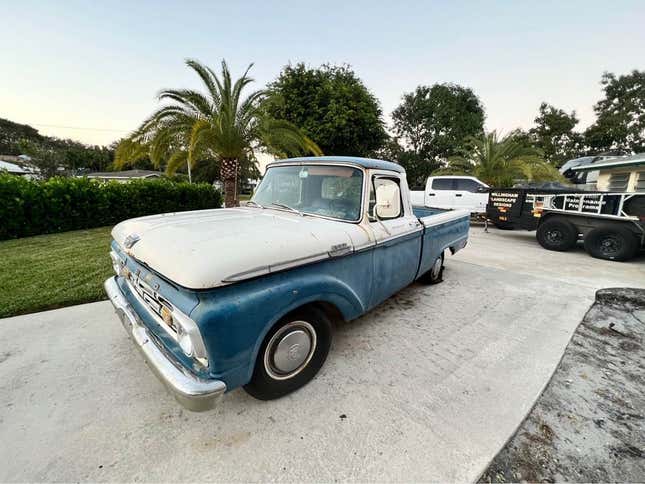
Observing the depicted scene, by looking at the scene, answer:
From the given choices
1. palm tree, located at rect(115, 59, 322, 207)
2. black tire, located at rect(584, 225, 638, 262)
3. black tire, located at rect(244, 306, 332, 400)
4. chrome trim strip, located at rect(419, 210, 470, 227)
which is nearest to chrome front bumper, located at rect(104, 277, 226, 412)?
black tire, located at rect(244, 306, 332, 400)

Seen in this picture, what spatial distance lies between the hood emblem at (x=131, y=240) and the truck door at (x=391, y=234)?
6.29 ft

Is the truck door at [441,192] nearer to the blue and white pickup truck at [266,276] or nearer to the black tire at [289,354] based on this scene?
the blue and white pickup truck at [266,276]

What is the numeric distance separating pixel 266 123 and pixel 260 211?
7.37 metres

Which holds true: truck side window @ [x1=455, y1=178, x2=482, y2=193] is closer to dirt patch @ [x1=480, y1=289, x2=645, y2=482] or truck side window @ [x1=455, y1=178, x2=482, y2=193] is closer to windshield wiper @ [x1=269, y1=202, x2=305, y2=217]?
dirt patch @ [x1=480, y1=289, x2=645, y2=482]

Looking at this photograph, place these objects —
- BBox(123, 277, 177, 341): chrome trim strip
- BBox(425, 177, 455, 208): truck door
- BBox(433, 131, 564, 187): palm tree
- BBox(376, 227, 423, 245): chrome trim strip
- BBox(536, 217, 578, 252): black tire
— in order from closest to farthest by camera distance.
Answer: BBox(123, 277, 177, 341): chrome trim strip → BBox(376, 227, 423, 245): chrome trim strip → BBox(536, 217, 578, 252): black tire → BBox(425, 177, 455, 208): truck door → BBox(433, 131, 564, 187): palm tree

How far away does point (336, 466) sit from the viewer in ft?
5.33

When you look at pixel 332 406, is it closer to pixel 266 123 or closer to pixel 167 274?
pixel 167 274

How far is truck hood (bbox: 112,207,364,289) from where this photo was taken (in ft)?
4.95

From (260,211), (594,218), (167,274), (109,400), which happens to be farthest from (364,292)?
(594,218)

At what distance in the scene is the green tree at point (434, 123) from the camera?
2783 cm

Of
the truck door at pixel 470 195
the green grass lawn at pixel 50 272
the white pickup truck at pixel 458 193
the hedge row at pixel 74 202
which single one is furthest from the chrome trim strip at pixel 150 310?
the truck door at pixel 470 195

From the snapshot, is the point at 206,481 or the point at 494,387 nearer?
the point at 206,481

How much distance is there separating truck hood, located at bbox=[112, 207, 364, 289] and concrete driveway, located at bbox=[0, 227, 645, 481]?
3.68 ft

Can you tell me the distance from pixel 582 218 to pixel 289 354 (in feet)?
28.1
